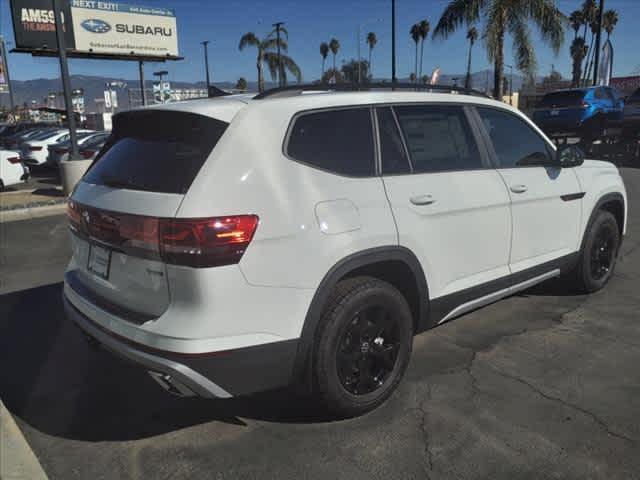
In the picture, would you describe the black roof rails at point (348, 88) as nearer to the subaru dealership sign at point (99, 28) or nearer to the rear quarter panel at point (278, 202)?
the rear quarter panel at point (278, 202)

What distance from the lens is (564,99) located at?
15.8 m

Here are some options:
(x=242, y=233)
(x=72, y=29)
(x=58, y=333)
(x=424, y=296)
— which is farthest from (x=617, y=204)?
(x=72, y=29)

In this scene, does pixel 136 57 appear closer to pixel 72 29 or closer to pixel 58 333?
pixel 72 29

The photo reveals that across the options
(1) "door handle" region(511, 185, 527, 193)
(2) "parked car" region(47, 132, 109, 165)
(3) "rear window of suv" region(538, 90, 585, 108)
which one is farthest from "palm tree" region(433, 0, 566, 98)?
(1) "door handle" region(511, 185, 527, 193)

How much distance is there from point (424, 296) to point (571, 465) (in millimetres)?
1147

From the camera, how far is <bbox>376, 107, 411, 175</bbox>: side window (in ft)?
10.2

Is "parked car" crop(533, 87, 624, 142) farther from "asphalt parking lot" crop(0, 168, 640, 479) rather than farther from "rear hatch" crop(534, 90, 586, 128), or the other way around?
"asphalt parking lot" crop(0, 168, 640, 479)

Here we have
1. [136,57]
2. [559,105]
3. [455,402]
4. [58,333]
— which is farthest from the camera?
[136,57]

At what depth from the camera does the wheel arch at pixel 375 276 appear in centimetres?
268

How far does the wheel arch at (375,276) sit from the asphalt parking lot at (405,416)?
1.41 ft

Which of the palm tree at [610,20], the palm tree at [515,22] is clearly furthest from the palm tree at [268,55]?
the palm tree at [610,20]

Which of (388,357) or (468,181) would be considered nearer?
(388,357)

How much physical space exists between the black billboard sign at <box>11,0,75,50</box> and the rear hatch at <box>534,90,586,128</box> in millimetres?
24224

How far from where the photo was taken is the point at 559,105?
1577 centimetres
